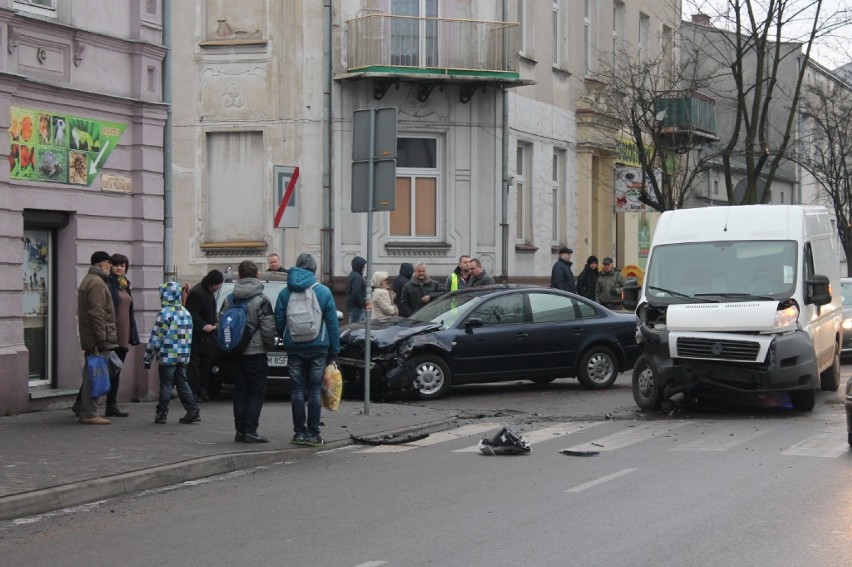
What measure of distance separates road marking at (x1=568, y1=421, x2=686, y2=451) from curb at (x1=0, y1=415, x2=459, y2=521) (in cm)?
261

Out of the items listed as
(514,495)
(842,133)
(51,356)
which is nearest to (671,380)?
(514,495)

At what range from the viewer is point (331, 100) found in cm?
2662

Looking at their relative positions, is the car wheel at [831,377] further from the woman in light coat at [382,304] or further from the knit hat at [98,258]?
the knit hat at [98,258]

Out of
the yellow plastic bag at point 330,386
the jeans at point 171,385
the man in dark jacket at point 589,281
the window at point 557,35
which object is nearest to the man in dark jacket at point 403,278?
the man in dark jacket at point 589,281

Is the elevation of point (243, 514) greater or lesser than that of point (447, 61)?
lesser

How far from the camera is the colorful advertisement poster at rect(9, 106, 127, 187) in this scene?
15.7 meters

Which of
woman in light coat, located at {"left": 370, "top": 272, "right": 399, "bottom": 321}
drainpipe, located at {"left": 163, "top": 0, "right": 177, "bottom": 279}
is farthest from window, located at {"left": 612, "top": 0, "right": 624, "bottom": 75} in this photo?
drainpipe, located at {"left": 163, "top": 0, "right": 177, "bottom": 279}

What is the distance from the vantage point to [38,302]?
16.4 metres

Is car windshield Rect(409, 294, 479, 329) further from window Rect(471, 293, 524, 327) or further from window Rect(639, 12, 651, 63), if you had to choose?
window Rect(639, 12, 651, 63)

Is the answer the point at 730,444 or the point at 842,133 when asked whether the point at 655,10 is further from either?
the point at 730,444

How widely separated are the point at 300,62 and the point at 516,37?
4.48m

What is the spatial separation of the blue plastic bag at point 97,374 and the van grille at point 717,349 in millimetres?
6548

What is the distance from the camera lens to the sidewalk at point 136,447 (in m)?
10.3

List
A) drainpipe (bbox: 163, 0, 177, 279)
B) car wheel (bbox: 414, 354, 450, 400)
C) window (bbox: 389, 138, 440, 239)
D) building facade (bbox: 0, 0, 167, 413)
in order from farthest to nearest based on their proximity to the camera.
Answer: window (bbox: 389, 138, 440, 239) → drainpipe (bbox: 163, 0, 177, 279) → car wheel (bbox: 414, 354, 450, 400) → building facade (bbox: 0, 0, 167, 413)
